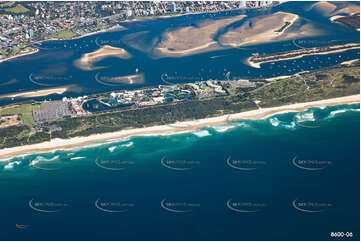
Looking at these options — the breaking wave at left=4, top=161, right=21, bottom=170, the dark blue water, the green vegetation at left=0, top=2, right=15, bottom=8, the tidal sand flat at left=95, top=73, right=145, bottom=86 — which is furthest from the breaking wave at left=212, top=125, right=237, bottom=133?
the green vegetation at left=0, top=2, right=15, bottom=8

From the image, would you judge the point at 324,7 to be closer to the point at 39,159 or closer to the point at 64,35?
the point at 64,35

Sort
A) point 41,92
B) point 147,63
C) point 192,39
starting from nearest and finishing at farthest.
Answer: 1. point 41,92
2. point 147,63
3. point 192,39

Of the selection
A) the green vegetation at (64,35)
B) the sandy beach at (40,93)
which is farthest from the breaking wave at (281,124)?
the green vegetation at (64,35)

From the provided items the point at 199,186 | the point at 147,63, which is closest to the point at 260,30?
the point at 147,63

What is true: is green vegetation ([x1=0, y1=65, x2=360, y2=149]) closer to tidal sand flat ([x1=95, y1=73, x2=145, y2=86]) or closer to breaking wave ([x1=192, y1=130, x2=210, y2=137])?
breaking wave ([x1=192, y1=130, x2=210, y2=137])

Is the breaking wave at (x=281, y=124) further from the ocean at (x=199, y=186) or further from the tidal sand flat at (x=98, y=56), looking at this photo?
the tidal sand flat at (x=98, y=56)

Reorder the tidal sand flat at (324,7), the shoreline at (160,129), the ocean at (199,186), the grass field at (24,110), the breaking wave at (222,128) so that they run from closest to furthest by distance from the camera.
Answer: the ocean at (199,186), the shoreline at (160,129), the breaking wave at (222,128), the grass field at (24,110), the tidal sand flat at (324,7)

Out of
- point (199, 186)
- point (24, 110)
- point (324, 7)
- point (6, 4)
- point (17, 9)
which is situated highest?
point (6, 4)
